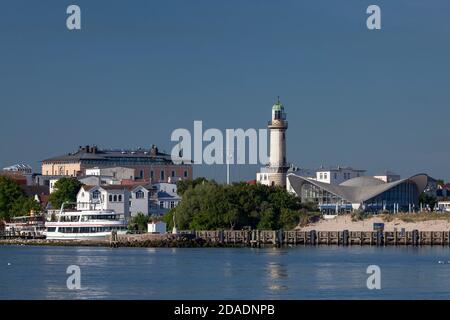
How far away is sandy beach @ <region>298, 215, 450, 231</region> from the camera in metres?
93.5

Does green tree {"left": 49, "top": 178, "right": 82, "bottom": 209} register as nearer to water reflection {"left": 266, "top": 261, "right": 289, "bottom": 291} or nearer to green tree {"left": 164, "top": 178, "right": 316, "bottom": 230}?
green tree {"left": 164, "top": 178, "right": 316, "bottom": 230}

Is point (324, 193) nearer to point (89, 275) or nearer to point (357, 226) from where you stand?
point (357, 226)

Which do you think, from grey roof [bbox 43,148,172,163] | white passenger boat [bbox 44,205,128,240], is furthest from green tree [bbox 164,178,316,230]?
grey roof [bbox 43,148,172,163]

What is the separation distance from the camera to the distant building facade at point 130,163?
456ft

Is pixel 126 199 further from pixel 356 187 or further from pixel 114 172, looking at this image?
pixel 114 172

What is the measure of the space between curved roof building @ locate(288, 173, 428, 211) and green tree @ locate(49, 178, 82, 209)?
19.0 metres

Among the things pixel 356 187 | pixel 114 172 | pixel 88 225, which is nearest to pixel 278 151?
pixel 356 187

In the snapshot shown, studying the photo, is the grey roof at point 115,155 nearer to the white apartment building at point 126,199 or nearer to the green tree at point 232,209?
the white apartment building at point 126,199

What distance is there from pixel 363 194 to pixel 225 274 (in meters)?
61.3

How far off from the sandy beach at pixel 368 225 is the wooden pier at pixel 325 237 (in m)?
4.38

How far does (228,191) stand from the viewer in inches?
3627
